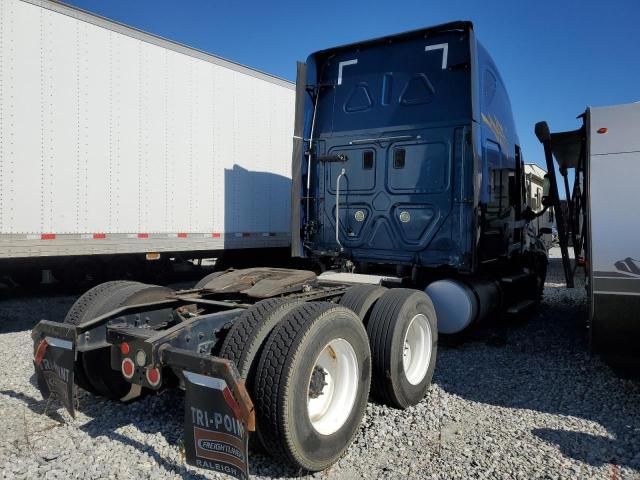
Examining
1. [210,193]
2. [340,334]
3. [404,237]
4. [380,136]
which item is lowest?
[340,334]

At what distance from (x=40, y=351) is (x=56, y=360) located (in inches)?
7.1

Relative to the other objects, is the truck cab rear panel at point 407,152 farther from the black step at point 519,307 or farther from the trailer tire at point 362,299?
the trailer tire at point 362,299

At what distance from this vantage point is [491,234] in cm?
605

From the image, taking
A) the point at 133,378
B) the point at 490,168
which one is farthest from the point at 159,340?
the point at 490,168

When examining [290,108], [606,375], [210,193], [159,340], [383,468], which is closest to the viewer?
[159,340]

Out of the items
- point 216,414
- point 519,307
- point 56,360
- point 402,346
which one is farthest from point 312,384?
point 519,307

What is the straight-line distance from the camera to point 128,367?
9.56 ft

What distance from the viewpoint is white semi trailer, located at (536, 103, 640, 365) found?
3.76m

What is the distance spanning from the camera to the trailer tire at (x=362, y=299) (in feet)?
13.0

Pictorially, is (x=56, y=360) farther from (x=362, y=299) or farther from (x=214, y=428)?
(x=362, y=299)

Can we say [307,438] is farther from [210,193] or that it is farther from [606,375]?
[210,193]

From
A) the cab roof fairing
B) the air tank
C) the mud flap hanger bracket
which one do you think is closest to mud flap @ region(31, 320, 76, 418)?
the mud flap hanger bracket

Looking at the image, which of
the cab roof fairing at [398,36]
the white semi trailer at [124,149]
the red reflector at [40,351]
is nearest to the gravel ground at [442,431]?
the red reflector at [40,351]

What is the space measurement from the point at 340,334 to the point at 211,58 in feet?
18.6
